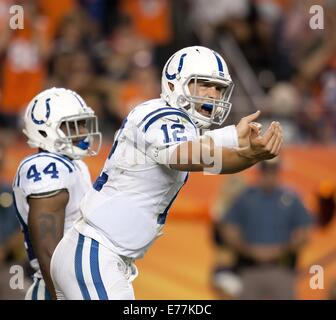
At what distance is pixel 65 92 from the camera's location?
582 cm

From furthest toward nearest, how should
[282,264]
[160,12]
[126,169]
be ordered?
[160,12], [282,264], [126,169]

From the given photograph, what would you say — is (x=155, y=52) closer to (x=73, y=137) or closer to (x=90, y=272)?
(x=73, y=137)

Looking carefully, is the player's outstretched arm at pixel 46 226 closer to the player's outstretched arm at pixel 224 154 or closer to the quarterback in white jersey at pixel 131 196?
the quarterback in white jersey at pixel 131 196

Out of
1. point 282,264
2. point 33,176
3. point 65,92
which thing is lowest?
point 282,264

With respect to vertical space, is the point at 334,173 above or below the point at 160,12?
below

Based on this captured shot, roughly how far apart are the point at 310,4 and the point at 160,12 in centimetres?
144

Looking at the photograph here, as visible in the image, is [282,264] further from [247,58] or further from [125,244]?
[125,244]

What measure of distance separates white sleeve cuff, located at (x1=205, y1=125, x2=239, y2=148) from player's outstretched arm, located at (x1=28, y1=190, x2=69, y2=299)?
1032 millimetres

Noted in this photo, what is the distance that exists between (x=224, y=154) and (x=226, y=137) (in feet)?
0.33

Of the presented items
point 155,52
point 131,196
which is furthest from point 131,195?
point 155,52

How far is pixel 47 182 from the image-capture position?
5.37m

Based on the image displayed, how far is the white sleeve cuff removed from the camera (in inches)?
184

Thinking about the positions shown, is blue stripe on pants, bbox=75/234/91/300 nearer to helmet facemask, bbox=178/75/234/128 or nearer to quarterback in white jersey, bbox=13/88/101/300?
quarterback in white jersey, bbox=13/88/101/300

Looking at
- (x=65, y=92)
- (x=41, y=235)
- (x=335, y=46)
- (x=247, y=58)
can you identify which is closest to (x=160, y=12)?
(x=247, y=58)
